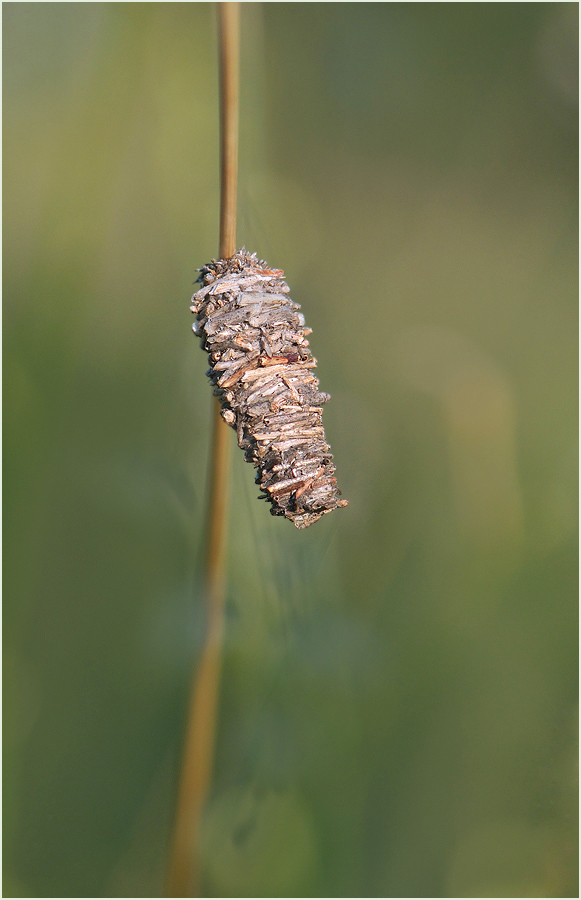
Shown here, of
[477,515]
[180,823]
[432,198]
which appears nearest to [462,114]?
[432,198]

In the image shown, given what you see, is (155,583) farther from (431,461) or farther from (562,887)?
(562,887)

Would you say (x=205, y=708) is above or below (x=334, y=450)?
below

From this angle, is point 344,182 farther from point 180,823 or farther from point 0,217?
point 180,823

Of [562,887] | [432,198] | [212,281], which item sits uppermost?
[432,198]

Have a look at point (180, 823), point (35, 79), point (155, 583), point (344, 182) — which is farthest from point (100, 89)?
point (180, 823)

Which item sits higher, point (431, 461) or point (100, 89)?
point (100, 89)

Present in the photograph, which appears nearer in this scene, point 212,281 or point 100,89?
point 212,281
